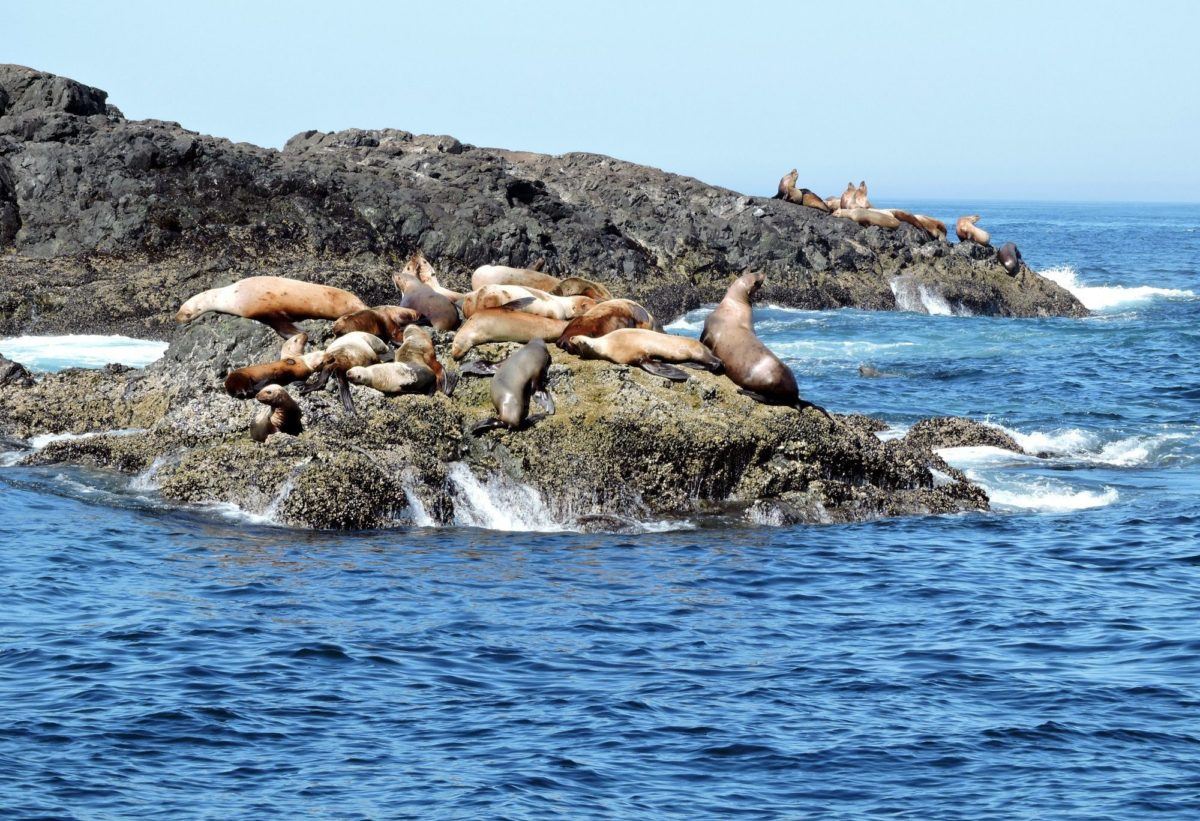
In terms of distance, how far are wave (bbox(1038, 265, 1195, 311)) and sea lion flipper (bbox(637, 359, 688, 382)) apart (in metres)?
28.3

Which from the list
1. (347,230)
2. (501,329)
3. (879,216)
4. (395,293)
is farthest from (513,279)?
(879,216)

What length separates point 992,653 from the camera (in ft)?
31.6

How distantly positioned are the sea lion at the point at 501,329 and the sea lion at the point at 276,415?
1.68 m

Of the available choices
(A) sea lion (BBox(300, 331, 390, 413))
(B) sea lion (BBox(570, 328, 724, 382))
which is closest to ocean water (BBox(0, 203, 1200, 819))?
(A) sea lion (BBox(300, 331, 390, 413))

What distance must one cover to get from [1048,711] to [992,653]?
3.90 ft

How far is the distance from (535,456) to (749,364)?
223cm

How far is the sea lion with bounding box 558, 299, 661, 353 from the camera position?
548 inches

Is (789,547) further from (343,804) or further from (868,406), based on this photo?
(868,406)

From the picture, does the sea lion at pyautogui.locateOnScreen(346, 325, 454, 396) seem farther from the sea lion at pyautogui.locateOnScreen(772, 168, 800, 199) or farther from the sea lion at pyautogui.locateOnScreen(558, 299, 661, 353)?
the sea lion at pyautogui.locateOnScreen(772, 168, 800, 199)

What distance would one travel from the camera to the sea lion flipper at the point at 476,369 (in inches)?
512

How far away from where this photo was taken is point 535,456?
41.4 ft

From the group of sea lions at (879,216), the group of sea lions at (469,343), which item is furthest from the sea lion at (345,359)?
the group of sea lions at (879,216)

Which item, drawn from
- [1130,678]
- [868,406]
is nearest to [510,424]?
[1130,678]

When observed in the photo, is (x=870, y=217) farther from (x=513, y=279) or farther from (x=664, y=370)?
(x=664, y=370)
